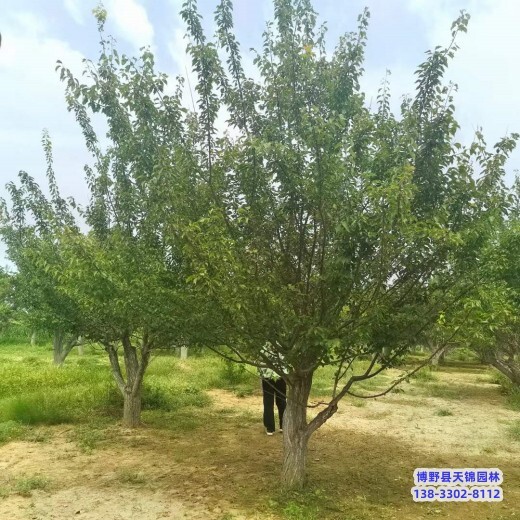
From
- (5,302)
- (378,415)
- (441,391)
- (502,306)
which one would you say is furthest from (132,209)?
(5,302)

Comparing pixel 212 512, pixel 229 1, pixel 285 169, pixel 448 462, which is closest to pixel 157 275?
pixel 285 169

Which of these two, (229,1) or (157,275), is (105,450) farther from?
(229,1)

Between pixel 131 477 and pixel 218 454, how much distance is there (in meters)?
1.86

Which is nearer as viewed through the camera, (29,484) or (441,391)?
(29,484)

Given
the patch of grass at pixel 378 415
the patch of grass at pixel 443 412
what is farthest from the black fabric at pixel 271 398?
the patch of grass at pixel 443 412

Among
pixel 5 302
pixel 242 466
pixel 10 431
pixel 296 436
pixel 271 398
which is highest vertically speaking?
pixel 5 302

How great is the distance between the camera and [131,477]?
7578mm

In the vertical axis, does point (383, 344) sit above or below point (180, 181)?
below

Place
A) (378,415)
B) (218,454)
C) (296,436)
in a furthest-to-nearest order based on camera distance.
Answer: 1. (378,415)
2. (218,454)
3. (296,436)

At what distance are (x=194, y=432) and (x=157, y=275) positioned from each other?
5.03 m

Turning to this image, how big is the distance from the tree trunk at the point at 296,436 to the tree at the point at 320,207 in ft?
2.57

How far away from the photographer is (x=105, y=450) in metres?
9.17

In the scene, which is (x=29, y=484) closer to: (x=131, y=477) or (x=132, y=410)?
(x=131, y=477)

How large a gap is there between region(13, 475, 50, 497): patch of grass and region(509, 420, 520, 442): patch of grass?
9140 mm
